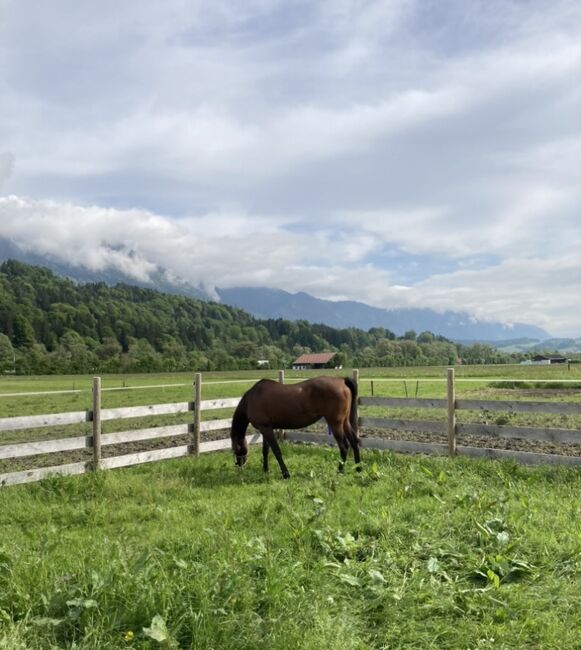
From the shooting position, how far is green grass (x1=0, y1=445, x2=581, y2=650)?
11.1 feet

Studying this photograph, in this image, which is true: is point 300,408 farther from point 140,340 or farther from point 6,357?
point 140,340

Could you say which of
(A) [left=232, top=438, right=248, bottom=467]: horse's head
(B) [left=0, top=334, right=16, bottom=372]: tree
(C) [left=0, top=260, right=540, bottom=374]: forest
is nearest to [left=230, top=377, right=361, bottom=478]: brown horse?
(A) [left=232, top=438, right=248, bottom=467]: horse's head

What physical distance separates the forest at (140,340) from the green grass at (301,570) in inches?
2909

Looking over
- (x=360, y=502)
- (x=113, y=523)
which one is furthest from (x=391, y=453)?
(x=113, y=523)

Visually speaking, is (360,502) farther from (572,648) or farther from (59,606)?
(59,606)

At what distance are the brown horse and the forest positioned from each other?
70691 millimetres

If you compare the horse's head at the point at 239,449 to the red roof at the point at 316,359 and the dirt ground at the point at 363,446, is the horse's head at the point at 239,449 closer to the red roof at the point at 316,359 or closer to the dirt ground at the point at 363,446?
the dirt ground at the point at 363,446

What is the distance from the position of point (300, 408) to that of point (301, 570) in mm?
5523

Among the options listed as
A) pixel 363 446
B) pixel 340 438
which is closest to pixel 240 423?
pixel 340 438

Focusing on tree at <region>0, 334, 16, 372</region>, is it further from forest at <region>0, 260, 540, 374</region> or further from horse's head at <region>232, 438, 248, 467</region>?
horse's head at <region>232, 438, 248, 467</region>

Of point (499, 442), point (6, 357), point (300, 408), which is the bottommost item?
point (6, 357)

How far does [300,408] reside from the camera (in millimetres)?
9664

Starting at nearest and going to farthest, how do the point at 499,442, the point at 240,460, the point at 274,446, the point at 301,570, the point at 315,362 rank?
the point at 301,570, the point at 274,446, the point at 240,460, the point at 499,442, the point at 315,362

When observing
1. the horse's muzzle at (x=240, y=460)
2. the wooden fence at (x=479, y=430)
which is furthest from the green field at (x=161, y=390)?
the horse's muzzle at (x=240, y=460)
